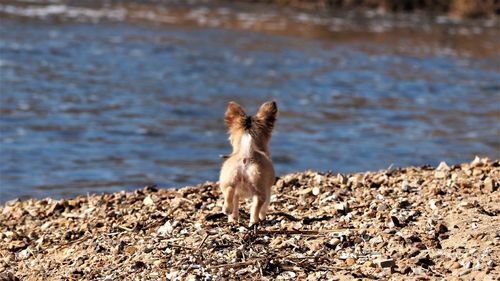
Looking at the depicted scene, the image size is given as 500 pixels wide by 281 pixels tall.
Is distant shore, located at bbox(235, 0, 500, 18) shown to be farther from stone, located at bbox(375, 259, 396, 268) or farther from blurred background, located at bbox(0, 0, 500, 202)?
stone, located at bbox(375, 259, 396, 268)

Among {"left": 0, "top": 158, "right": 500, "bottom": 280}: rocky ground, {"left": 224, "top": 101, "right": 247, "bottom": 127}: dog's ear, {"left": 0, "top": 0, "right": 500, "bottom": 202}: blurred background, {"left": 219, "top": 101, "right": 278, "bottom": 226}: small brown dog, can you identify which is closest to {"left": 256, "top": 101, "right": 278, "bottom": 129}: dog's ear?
{"left": 219, "top": 101, "right": 278, "bottom": 226}: small brown dog

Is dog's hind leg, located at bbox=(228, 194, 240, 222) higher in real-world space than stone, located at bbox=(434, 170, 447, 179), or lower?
higher

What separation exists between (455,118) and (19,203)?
35.2 feet

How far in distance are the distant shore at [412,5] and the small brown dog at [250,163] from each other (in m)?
34.5

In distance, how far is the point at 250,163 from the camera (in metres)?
6.68

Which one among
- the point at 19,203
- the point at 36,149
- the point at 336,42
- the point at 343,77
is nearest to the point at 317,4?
the point at 336,42

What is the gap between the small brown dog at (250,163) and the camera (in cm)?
668

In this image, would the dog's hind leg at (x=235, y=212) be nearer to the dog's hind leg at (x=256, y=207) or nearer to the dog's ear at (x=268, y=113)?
the dog's hind leg at (x=256, y=207)

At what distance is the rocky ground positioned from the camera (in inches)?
238

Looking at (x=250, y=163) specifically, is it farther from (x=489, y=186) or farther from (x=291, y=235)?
(x=489, y=186)

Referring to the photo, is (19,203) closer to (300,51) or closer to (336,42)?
(300,51)

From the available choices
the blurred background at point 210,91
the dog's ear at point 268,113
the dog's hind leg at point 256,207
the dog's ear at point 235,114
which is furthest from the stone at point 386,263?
the blurred background at point 210,91

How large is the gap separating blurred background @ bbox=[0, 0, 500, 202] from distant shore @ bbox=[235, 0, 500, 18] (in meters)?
4.32

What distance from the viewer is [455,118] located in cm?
1805
